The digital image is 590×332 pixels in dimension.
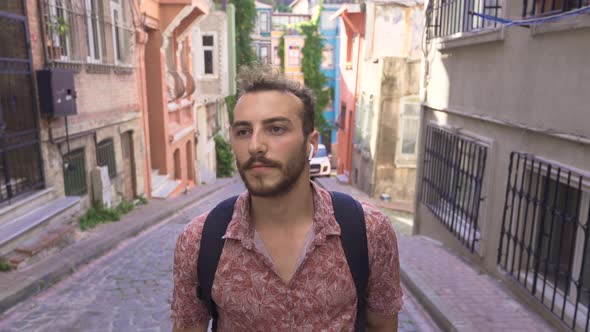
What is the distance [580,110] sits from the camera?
394 centimetres

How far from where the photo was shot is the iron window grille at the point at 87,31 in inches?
293

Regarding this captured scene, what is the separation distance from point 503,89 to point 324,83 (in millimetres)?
29727

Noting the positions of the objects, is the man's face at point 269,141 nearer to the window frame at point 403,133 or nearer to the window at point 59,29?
the window at point 59,29

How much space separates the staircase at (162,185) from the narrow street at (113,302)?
250 inches

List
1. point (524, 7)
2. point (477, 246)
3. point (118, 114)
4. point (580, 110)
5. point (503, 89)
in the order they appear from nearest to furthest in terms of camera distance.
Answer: point (580, 110)
point (524, 7)
point (503, 89)
point (477, 246)
point (118, 114)

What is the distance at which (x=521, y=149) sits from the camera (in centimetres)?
498

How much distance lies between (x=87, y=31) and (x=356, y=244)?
29.6ft

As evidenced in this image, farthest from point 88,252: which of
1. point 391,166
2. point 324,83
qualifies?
point 324,83

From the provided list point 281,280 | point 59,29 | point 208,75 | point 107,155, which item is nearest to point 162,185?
point 107,155

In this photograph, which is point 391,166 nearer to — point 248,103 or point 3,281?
point 3,281

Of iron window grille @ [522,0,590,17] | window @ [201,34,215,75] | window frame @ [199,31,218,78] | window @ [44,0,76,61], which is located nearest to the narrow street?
iron window grille @ [522,0,590,17]

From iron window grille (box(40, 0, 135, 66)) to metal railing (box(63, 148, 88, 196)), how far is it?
176 cm

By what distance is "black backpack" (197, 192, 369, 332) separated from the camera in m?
1.92

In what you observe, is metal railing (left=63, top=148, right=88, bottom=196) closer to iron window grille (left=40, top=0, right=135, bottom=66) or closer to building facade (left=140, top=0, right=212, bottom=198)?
iron window grille (left=40, top=0, right=135, bottom=66)
